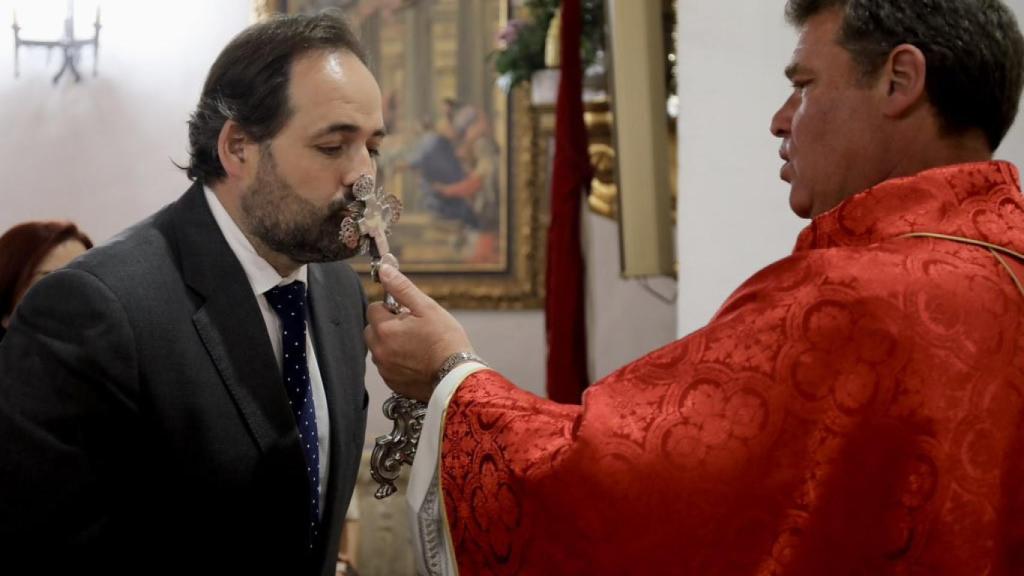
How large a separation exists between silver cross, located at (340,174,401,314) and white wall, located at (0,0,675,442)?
3.37m

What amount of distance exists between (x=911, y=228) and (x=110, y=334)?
105cm

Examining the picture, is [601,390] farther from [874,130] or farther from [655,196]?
[655,196]

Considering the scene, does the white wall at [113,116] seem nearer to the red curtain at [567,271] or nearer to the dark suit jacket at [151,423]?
the red curtain at [567,271]

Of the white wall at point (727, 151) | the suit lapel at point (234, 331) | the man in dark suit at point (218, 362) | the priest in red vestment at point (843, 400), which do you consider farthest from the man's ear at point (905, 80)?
the white wall at point (727, 151)

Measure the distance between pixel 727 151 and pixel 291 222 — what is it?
1.35 m

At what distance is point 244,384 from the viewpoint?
5.51ft

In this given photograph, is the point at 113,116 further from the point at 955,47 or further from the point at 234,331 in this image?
the point at 955,47

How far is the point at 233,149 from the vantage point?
1.84 metres

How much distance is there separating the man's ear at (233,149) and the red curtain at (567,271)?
6.53 feet

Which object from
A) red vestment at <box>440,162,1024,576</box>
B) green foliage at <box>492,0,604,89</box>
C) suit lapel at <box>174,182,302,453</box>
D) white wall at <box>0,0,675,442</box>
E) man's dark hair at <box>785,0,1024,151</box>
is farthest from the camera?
white wall at <box>0,0,675,442</box>

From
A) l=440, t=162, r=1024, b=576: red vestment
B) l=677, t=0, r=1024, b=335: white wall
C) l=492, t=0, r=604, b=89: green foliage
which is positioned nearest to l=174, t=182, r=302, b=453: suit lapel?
l=440, t=162, r=1024, b=576: red vestment

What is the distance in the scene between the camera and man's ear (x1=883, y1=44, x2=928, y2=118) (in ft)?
4.58

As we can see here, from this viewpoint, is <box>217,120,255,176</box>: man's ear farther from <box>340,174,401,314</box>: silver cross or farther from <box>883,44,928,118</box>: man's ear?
<box>883,44,928,118</box>: man's ear

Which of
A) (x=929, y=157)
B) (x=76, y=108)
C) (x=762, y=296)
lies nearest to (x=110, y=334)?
(x=762, y=296)
